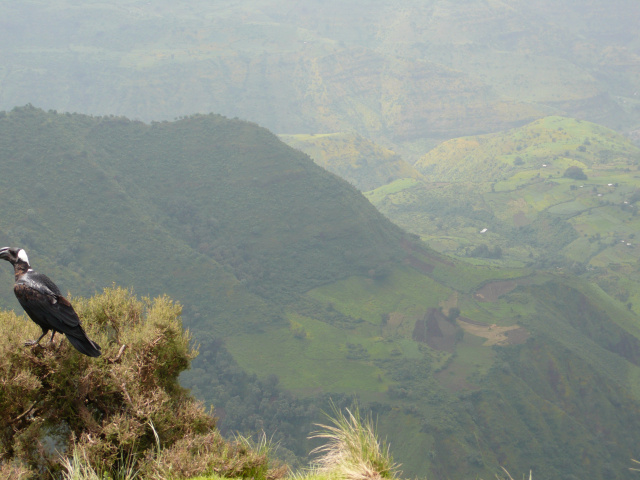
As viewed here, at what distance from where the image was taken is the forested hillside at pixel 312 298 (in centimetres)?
5622

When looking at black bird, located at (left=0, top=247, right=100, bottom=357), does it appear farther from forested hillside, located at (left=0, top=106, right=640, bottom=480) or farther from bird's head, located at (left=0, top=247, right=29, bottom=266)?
forested hillside, located at (left=0, top=106, right=640, bottom=480)

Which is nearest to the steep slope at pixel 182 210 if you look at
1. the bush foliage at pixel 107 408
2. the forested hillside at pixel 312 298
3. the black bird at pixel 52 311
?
the forested hillside at pixel 312 298

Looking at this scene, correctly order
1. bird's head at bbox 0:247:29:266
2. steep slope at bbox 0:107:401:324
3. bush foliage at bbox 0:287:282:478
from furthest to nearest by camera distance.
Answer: steep slope at bbox 0:107:401:324, bird's head at bbox 0:247:29:266, bush foliage at bbox 0:287:282:478

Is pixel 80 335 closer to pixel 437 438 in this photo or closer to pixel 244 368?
pixel 437 438

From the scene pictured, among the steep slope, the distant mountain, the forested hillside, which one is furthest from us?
the distant mountain

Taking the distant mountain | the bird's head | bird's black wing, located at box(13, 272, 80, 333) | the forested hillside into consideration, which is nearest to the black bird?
bird's black wing, located at box(13, 272, 80, 333)

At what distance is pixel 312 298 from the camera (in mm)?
76438

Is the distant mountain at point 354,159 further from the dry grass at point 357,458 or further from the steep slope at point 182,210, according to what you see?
the dry grass at point 357,458

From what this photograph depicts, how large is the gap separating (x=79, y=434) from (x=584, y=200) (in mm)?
143330

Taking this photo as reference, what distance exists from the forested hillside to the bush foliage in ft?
134

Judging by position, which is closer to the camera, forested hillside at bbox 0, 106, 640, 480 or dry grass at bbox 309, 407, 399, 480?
dry grass at bbox 309, 407, 399, 480

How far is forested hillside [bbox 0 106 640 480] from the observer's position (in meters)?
56.2

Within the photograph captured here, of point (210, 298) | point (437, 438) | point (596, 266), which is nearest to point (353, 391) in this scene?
point (437, 438)

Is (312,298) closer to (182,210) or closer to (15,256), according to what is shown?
(182,210)
